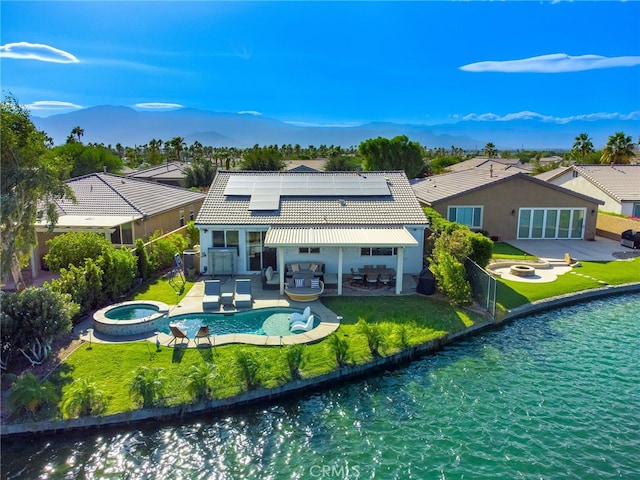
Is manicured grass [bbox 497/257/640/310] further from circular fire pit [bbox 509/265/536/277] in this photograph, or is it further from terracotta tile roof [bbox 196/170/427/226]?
terracotta tile roof [bbox 196/170/427/226]

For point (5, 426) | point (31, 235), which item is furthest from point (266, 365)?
point (31, 235)

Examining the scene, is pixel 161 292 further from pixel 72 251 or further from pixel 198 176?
pixel 198 176

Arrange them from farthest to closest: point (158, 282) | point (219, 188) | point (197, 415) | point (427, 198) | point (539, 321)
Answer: point (427, 198)
point (219, 188)
point (158, 282)
point (539, 321)
point (197, 415)

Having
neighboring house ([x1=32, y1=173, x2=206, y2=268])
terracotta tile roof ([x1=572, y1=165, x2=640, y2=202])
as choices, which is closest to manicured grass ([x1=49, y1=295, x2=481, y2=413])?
neighboring house ([x1=32, y1=173, x2=206, y2=268])

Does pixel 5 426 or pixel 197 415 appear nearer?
pixel 5 426

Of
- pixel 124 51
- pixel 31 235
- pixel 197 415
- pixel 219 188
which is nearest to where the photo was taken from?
pixel 197 415

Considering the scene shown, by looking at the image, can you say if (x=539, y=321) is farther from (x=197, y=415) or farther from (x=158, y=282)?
(x=158, y=282)

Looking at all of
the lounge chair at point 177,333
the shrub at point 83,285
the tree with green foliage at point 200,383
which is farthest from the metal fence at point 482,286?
the shrub at point 83,285
